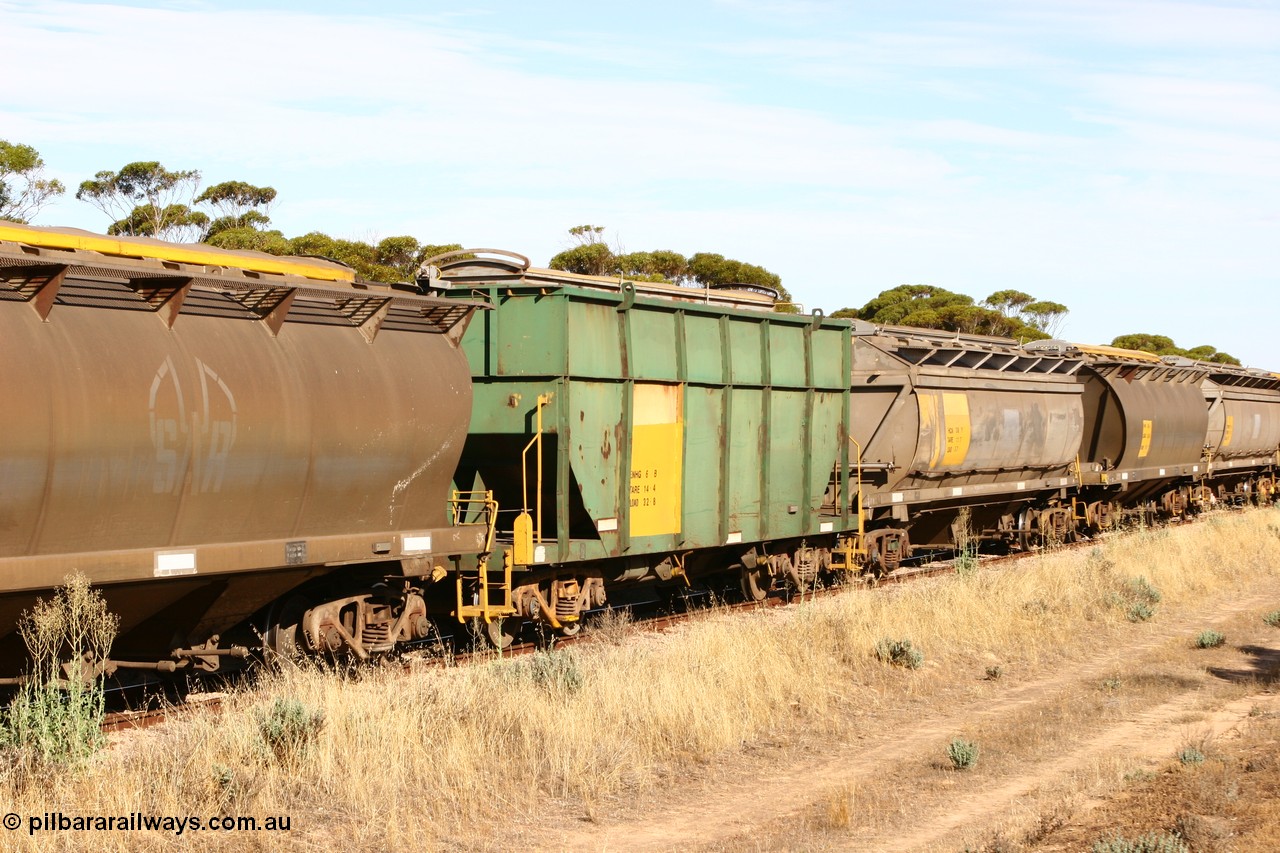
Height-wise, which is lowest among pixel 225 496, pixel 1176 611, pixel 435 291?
pixel 1176 611

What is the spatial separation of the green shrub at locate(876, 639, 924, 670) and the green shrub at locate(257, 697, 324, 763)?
616cm

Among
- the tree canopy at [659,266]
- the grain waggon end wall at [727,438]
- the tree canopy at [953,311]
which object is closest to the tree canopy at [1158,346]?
the tree canopy at [953,311]

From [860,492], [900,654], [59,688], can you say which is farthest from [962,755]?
[860,492]

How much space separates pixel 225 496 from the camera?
993 centimetres

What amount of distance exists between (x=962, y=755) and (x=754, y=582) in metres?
8.31

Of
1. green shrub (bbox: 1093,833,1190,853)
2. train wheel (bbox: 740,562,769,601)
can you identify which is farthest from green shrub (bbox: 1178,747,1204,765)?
train wheel (bbox: 740,562,769,601)

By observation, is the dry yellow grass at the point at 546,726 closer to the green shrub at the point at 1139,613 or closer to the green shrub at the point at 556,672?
the green shrub at the point at 556,672

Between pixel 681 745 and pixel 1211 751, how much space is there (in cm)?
397

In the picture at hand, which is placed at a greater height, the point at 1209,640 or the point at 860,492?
the point at 860,492

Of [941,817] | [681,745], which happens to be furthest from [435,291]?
[941,817]

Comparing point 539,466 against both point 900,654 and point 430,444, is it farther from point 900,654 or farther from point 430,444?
point 900,654

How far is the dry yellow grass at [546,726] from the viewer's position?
802 cm

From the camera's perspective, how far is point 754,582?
17891 mm

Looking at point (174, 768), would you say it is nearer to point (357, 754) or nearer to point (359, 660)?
point (357, 754)
